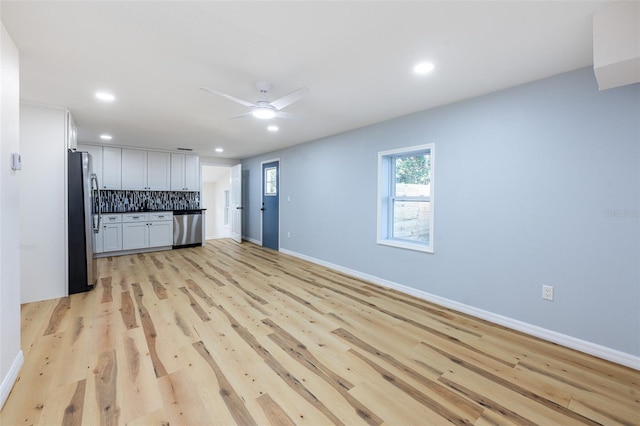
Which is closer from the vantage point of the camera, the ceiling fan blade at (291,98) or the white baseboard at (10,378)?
the white baseboard at (10,378)

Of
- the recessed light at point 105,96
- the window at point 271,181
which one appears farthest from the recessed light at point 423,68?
the window at point 271,181

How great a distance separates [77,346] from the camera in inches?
92.7

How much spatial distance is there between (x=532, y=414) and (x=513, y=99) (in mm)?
2625

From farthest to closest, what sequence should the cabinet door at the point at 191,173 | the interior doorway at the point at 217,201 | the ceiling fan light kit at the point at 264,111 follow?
1. the interior doorway at the point at 217,201
2. the cabinet door at the point at 191,173
3. the ceiling fan light kit at the point at 264,111

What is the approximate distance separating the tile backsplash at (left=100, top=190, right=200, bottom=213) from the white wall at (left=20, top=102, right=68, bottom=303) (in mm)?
3020

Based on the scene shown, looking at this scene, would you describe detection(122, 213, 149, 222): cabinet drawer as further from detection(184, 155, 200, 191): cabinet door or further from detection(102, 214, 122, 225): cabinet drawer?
detection(184, 155, 200, 191): cabinet door

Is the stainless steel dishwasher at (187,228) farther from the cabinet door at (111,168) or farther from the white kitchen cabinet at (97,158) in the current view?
the white kitchen cabinet at (97,158)

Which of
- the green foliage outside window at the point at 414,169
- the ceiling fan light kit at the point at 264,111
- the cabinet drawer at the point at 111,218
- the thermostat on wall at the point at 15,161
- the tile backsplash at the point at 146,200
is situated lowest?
the cabinet drawer at the point at 111,218

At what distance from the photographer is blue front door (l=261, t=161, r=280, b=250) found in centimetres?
656

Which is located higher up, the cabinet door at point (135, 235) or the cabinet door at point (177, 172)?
the cabinet door at point (177, 172)

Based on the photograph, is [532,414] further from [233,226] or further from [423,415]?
[233,226]

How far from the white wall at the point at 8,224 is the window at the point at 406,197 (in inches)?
144

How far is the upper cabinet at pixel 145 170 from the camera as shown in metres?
6.18

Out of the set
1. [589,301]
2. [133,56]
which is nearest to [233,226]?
[133,56]
